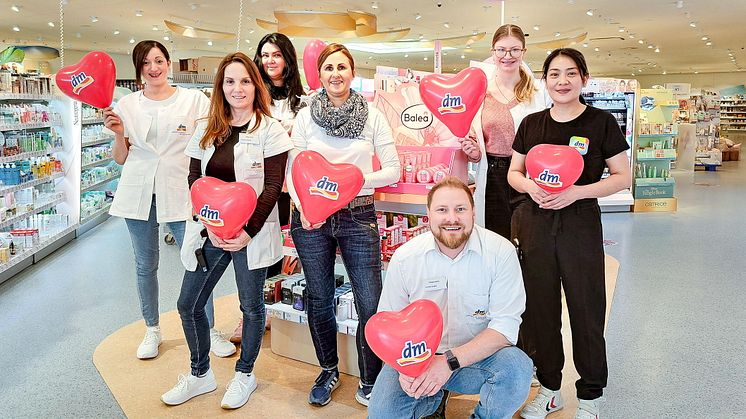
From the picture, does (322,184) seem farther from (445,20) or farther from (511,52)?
(445,20)

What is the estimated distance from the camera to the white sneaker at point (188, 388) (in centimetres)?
293

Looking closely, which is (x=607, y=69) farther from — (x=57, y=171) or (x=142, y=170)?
(x=142, y=170)

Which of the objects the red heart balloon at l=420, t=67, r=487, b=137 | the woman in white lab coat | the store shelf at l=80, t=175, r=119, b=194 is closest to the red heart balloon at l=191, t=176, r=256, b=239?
the woman in white lab coat

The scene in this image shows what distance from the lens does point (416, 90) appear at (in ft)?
10.4

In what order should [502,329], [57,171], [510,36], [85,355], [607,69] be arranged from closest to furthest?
[502,329] < [510,36] < [85,355] < [57,171] < [607,69]

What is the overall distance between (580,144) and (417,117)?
2.98 feet

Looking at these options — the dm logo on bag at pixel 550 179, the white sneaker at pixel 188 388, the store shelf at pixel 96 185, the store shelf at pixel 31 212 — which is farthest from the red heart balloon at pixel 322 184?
the store shelf at pixel 96 185

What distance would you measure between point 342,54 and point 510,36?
0.73 meters

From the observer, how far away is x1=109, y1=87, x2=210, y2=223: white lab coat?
3.23m

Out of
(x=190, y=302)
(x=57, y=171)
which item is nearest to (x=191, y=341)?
(x=190, y=302)

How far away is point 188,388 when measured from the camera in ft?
9.74

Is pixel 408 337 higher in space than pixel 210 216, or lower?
lower

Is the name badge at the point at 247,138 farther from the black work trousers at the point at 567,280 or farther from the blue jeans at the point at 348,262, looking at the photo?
the black work trousers at the point at 567,280

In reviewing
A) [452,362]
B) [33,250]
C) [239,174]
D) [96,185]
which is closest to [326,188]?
[239,174]
